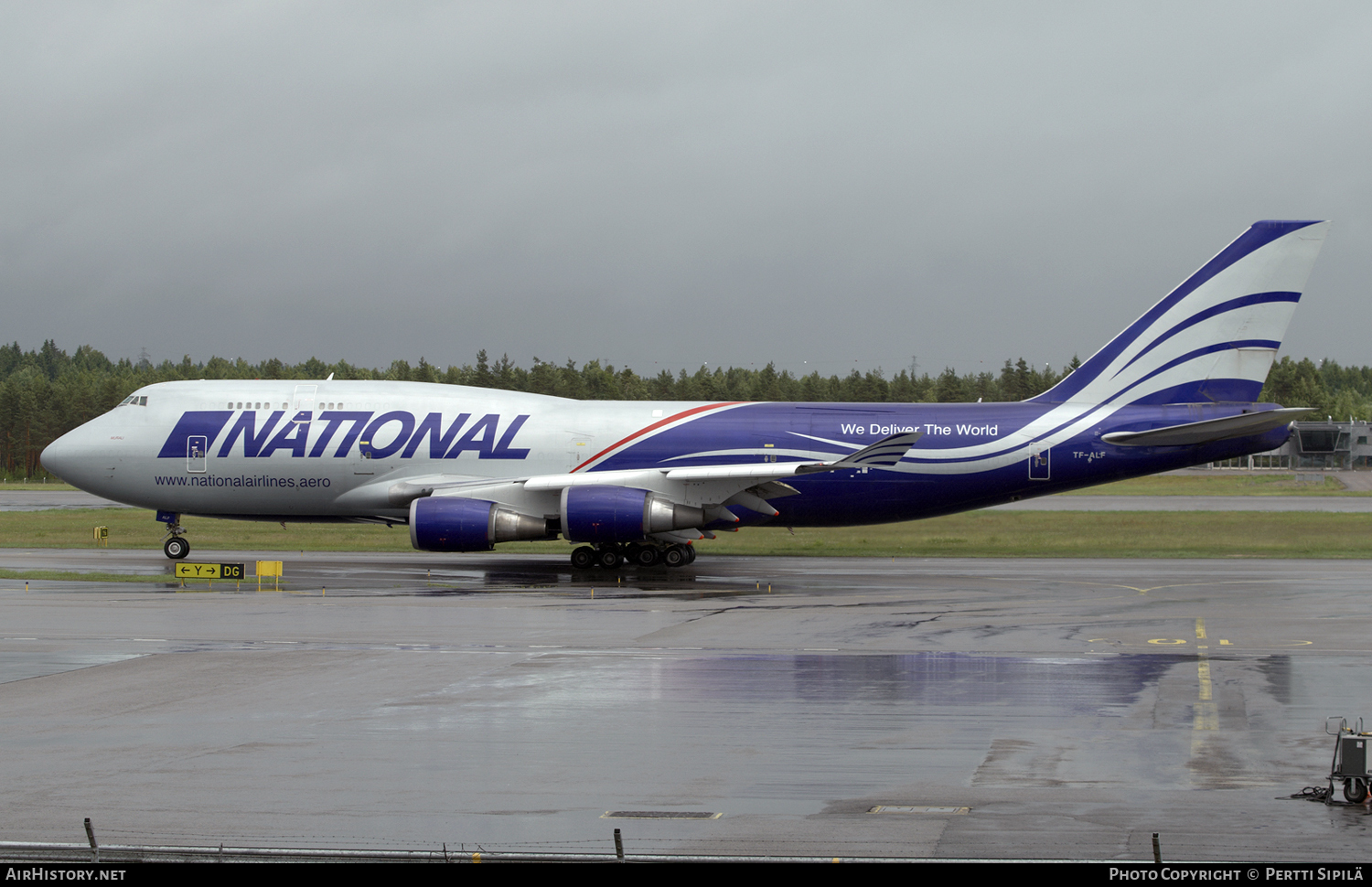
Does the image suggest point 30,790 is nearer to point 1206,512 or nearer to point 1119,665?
point 1119,665

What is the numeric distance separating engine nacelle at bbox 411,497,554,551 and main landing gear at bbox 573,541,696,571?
89.9 inches

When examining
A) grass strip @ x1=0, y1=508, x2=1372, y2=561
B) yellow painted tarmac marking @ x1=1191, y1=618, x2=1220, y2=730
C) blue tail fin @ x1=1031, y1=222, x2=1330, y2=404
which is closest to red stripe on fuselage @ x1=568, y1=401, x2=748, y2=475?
grass strip @ x1=0, y1=508, x2=1372, y2=561

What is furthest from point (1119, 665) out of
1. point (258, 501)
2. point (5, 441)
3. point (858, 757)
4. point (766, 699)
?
point (5, 441)

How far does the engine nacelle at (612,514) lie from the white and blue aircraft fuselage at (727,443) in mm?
1047

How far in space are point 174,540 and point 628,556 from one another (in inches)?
533

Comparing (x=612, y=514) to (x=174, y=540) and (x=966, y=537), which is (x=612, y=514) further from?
(x=966, y=537)

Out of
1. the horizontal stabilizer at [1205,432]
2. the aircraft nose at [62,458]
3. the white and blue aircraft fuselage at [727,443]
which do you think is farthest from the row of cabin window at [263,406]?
the horizontal stabilizer at [1205,432]

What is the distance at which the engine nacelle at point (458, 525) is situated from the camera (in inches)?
1185

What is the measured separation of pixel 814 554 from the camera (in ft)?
122

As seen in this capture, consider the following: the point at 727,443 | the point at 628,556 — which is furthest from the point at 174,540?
the point at 727,443

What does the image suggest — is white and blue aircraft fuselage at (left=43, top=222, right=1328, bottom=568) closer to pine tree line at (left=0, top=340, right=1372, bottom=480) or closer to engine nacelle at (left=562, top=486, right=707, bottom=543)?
engine nacelle at (left=562, top=486, right=707, bottom=543)

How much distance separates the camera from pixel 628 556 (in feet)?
108

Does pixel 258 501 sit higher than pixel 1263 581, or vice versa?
pixel 258 501
